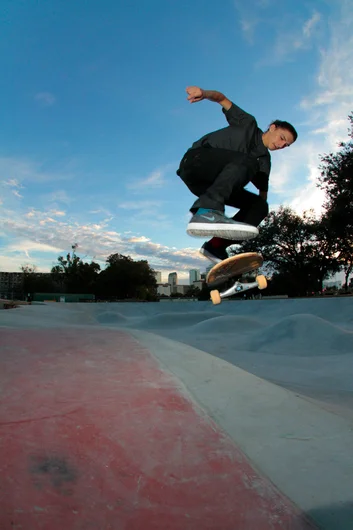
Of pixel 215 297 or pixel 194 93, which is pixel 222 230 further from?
pixel 194 93

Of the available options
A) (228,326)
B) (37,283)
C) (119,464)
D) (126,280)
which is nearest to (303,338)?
(228,326)

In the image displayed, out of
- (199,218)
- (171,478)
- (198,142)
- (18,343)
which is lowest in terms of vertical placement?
(171,478)

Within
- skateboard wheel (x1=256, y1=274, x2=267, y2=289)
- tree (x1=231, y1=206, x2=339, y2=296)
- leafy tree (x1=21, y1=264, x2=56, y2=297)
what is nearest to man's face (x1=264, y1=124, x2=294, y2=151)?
skateboard wheel (x1=256, y1=274, x2=267, y2=289)

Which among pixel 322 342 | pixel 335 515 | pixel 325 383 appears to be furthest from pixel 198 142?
pixel 322 342

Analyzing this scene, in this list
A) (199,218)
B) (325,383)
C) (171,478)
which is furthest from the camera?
(325,383)

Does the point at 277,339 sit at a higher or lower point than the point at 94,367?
lower

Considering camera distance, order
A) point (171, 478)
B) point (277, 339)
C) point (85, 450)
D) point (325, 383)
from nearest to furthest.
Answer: point (171, 478) → point (85, 450) → point (325, 383) → point (277, 339)

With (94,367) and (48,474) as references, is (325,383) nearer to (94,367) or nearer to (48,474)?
(94,367)

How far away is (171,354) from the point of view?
4590 millimetres

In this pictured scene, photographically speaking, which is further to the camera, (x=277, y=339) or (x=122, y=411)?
(x=277, y=339)

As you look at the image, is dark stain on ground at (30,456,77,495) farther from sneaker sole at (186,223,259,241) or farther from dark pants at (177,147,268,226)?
dark pants at (177,147,268,226)

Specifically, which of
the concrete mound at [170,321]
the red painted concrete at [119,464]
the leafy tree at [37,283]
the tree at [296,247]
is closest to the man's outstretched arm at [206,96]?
the red painted concrete at [119,464]

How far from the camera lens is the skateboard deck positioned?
357 centimetres

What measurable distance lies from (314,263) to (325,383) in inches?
1230
